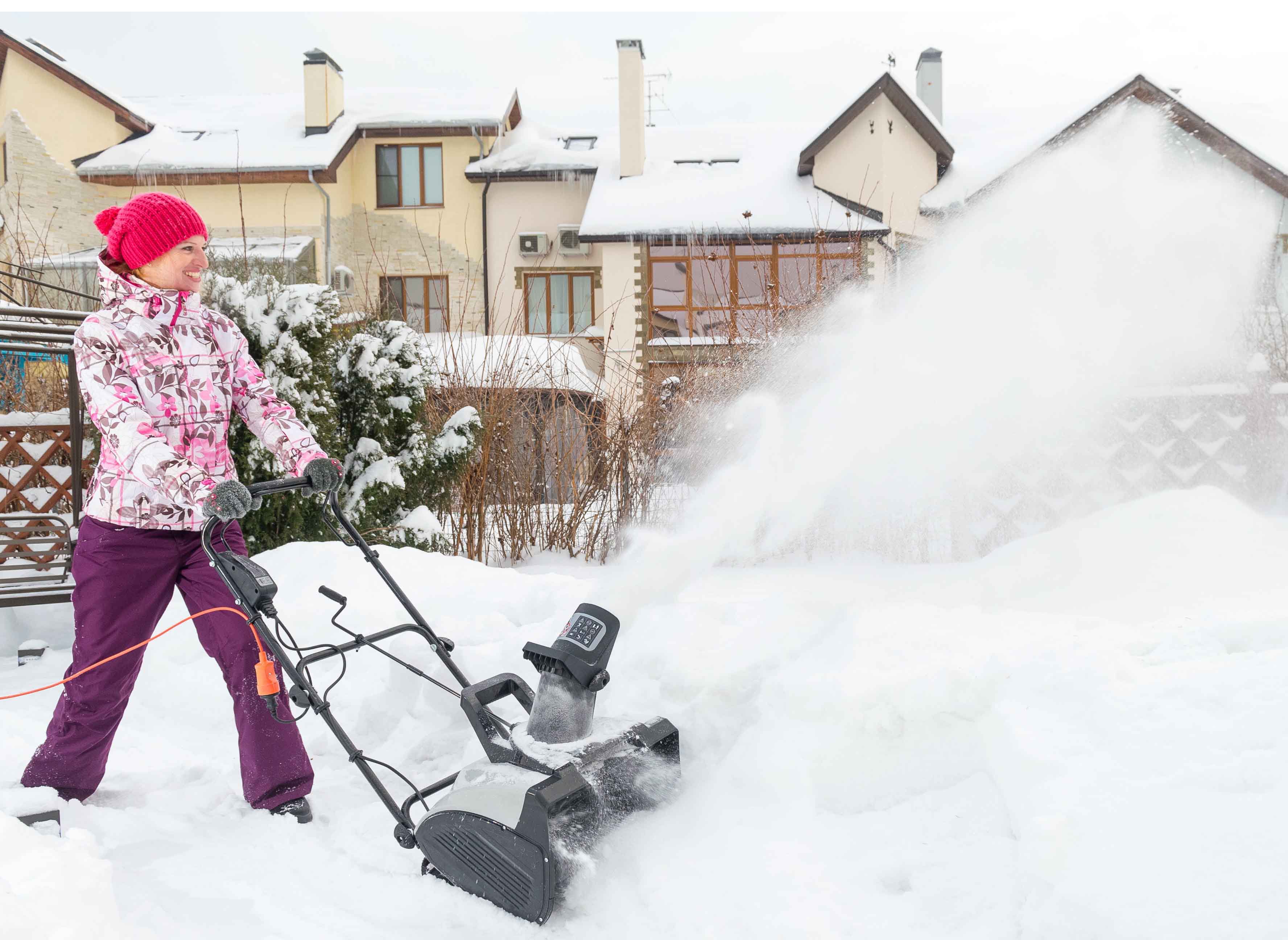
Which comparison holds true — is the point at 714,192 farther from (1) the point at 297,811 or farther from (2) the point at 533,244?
(1) the point at 297,811

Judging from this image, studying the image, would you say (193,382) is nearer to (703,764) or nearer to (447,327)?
(703,764)

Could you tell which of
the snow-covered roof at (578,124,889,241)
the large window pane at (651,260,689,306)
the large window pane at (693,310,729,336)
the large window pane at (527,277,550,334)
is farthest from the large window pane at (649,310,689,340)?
the large window pane at (693,310,729,336)

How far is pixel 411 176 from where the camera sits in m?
19.7

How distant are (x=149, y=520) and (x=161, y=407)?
1.11 ft

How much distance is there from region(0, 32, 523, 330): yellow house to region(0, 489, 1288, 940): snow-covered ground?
14970 mm

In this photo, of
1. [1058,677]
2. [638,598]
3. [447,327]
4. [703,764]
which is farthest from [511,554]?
[1058,677]

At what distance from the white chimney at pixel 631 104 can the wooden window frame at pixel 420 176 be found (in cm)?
393

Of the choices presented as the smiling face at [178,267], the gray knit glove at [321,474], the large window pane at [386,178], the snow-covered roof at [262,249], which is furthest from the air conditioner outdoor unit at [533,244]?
the gray knit glove at [321,474]

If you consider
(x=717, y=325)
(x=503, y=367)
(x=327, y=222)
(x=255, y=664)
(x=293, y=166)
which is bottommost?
(x=255, y=664)

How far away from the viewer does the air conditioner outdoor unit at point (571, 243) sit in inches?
720

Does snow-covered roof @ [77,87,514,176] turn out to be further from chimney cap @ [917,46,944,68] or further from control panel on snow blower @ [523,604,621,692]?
control panel on snow blower @ [523,604,621,692]

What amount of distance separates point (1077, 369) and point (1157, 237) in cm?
211

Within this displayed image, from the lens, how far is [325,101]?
64.0 ft

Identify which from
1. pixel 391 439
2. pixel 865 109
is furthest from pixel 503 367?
pixel 865 109
